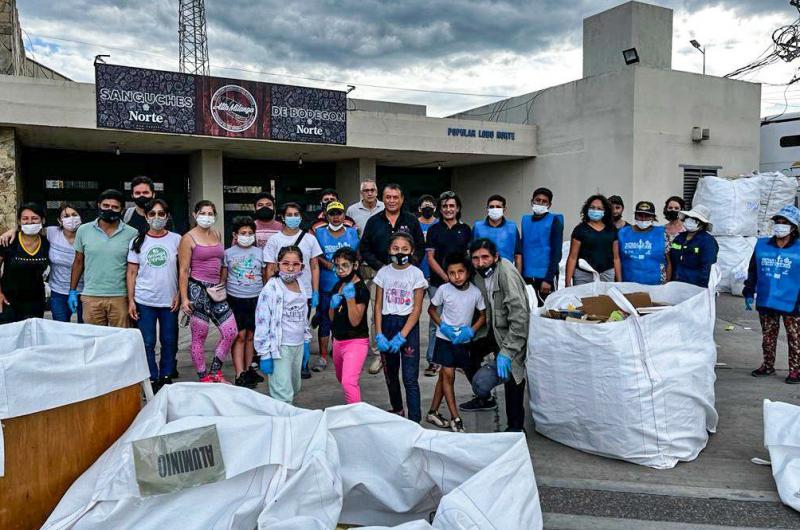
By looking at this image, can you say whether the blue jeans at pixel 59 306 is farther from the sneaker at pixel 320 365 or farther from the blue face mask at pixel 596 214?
the blue face mask at pixel 596 214

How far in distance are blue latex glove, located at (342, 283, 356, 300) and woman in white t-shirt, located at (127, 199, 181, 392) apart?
5.31 feet

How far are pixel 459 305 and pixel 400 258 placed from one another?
1.73ft

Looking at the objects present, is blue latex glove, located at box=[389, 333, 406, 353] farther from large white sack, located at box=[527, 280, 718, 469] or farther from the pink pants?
large white sack, located at box=[527, 280, 718, 469]

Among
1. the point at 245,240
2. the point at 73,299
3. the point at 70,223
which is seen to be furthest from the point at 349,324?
the point at 70,223

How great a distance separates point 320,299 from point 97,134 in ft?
27.9

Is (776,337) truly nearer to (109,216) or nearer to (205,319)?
(205,319)

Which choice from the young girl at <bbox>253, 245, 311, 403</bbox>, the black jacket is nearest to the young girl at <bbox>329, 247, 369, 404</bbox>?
the young girl at <bbox>253, 245, 311, 403</bbox>

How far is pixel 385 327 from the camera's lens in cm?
434

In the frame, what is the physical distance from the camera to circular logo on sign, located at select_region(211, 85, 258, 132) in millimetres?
12273

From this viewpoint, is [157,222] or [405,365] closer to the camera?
[405,365]

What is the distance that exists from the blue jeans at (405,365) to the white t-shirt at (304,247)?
1302mm

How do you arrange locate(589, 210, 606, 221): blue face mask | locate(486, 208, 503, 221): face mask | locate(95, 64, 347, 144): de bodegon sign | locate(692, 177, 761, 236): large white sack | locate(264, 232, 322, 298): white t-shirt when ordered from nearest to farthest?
1. locate(264, 232, 322, 298): white t-shirt
2. locate(486, 208, 503, 221): face mask
3. locate(589, 210, 606, 221): blue face mask
4. locate(692, 177, 761, 236): large white sack
5. locate(95, 64, 347, 144): de bodegon sign

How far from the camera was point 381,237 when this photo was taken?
18.0 feet

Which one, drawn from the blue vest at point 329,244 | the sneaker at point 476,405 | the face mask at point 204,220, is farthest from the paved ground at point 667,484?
the face mask at point 204,220
